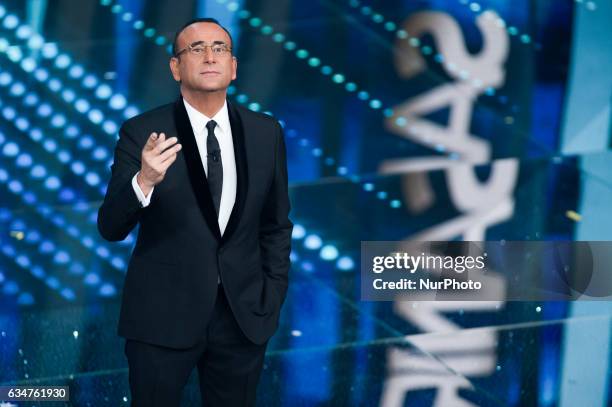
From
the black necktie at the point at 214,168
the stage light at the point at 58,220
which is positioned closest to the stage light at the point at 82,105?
the stage light at the point at 58,220

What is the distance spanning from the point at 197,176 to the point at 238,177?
11 cm

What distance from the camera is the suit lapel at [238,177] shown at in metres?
2.66

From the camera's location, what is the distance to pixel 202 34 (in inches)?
105

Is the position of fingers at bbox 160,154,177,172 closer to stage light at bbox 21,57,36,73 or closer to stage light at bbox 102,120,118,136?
stage light at bbox 102,120,118,136

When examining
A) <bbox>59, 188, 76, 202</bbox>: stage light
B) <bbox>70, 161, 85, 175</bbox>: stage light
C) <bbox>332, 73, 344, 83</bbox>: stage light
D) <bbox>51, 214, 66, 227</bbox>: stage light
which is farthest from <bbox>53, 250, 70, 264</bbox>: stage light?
<bbox>332, 73, 344, 83</bbox>: stage light

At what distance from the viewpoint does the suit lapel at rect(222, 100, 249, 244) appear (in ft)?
8.71

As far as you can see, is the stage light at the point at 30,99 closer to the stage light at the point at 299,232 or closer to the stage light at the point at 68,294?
the stage light at the point at 68,294

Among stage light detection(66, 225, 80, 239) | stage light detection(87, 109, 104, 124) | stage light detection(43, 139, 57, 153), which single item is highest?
stage light detection(87, 109, 104, 124)

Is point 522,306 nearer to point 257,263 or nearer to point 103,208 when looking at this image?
point 257,263

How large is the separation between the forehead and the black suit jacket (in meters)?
0.16

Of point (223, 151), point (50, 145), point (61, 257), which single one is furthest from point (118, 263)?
point (223, 151)

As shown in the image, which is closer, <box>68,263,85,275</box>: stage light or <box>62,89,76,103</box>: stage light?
<box>68,263,85,275</box>: stage light

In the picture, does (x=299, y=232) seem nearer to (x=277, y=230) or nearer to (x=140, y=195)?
(x=277, y=230)

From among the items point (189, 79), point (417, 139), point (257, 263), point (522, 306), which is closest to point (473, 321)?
point (522, 306)
